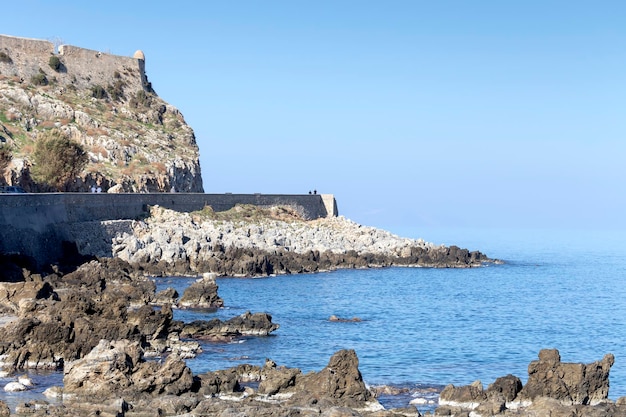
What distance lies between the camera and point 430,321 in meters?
45.7

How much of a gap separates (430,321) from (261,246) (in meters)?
23.8

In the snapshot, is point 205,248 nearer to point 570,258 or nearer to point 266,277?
point 266,277

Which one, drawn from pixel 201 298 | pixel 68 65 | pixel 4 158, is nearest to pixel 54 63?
pixel 68 65

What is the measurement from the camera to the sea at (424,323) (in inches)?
1228

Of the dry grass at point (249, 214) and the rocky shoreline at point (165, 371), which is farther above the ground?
the dry grass at point (249, 214)

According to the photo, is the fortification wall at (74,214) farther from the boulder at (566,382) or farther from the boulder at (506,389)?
the boulder at (566,382)

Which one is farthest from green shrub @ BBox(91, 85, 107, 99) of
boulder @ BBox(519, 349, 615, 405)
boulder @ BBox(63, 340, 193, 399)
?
boulder @ BBox(519, 349, 615, 405)

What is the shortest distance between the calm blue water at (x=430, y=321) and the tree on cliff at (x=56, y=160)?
17369 mm

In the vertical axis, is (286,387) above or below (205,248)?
below

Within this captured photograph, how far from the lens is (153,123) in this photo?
92938mm

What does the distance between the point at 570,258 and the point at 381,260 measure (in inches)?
1674

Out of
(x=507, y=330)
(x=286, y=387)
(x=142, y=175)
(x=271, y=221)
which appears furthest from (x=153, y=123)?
(x=286, y=387)

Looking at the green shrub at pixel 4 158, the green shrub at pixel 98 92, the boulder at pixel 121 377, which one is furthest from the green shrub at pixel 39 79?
the boulder at pixel 121 377

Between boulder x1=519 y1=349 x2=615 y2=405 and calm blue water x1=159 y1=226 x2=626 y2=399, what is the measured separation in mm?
3666
